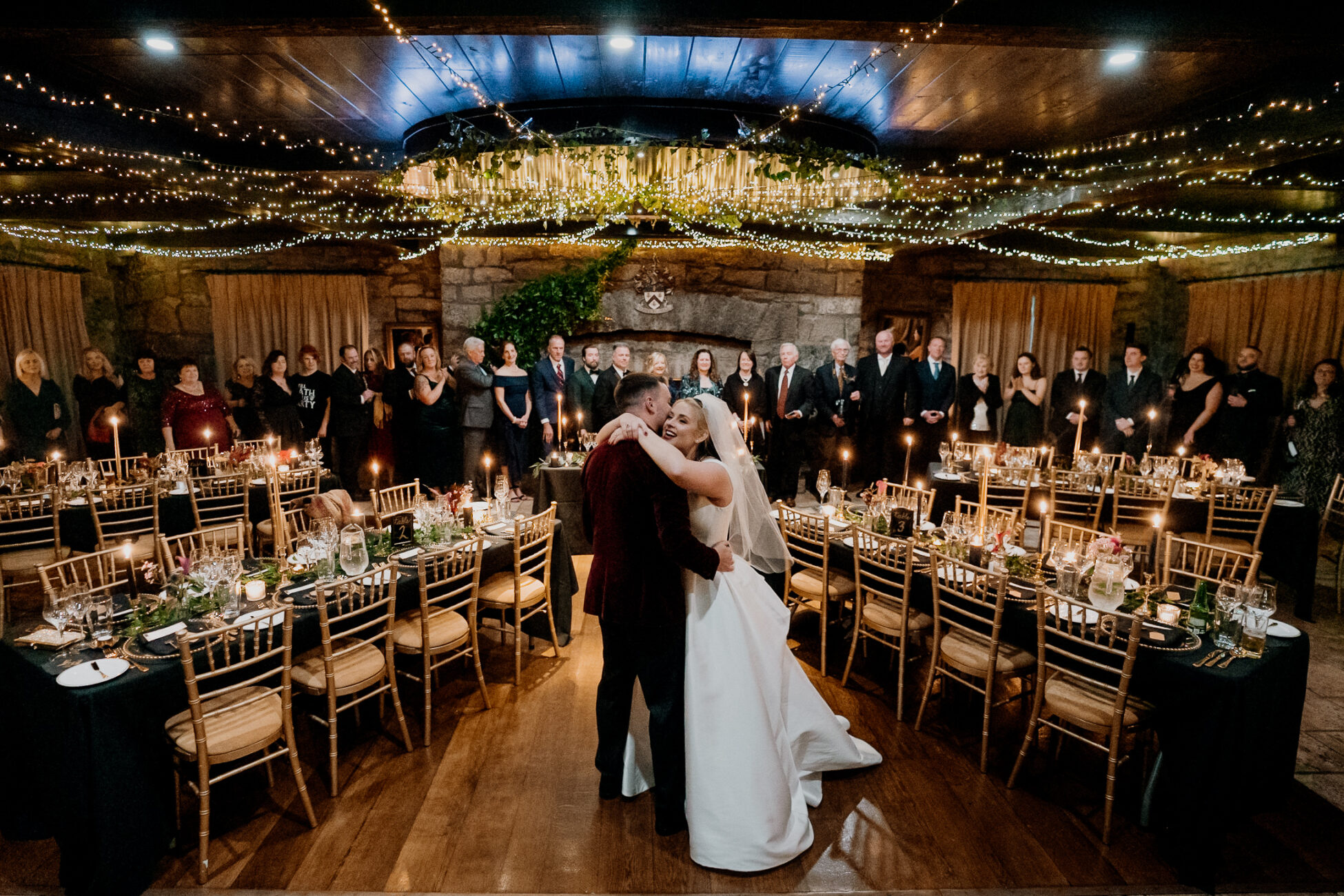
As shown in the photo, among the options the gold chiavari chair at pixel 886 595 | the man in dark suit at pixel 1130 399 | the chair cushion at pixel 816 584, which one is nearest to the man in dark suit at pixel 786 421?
the chair cushion at pixel 816 584

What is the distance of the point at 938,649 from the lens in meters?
3.29

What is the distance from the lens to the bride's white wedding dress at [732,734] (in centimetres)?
242

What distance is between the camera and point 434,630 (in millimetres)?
3363

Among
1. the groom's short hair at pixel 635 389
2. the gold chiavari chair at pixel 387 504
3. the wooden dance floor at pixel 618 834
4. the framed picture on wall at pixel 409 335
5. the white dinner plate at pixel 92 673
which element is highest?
the framed picture on wall at pixel 409 335

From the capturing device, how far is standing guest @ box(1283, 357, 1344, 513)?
6242 mm

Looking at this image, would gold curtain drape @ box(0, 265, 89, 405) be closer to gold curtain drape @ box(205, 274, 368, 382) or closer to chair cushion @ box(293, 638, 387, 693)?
gold curtain drape @ box(205, 274, 368, 382)

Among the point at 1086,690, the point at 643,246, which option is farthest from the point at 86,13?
the point at 643,246

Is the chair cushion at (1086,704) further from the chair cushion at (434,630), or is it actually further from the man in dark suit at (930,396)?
the man in dark suit at (930,396)

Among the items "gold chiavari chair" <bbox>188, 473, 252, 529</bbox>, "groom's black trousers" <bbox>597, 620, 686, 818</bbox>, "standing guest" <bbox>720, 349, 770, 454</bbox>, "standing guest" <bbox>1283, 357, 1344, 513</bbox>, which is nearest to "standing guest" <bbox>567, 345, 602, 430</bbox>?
"standing guest" <bbox>720, 349, 770, 454</bbox>

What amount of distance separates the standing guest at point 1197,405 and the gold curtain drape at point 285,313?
31.3 feet

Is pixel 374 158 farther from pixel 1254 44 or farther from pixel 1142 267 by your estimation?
pixel 1142 267

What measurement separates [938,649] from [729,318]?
5.79 meters

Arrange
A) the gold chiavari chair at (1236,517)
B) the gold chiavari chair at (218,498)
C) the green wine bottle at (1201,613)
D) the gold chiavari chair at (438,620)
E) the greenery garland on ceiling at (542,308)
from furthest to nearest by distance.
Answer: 1. the greenery garland on ceiling at (542,308)
2. the gold chiavari chair at (218,498)
3. the gold chiavari chair at (1236,517)
4. the gold chiavari chair at (438,620)
5. the green wine bottle at (1201,613)

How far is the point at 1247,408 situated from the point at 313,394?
9667 mm
